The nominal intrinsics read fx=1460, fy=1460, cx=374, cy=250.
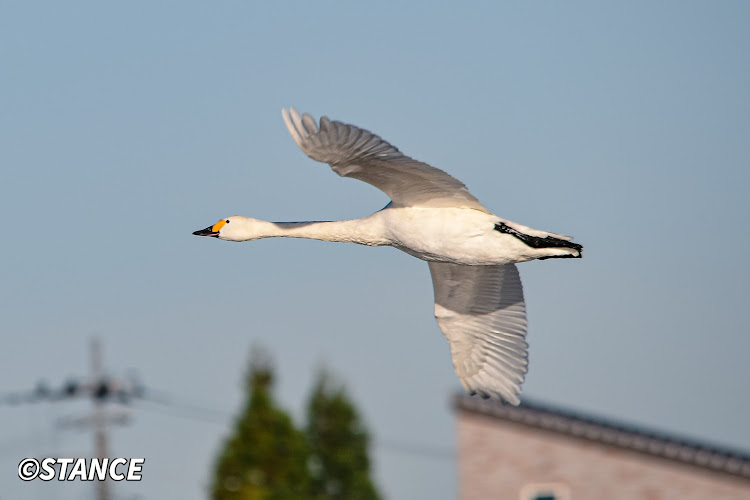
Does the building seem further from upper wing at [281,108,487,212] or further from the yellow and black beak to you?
upper wing at [281,108,487,212]

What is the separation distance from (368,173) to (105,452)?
1631 centimetres

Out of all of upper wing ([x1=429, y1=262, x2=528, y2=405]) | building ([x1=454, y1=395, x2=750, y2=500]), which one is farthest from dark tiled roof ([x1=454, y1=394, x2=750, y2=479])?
upper wing ([x1=429, y1=262, x2=528, y2=405])

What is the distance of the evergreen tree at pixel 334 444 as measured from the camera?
39.9 meters

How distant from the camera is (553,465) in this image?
2623 centimetres

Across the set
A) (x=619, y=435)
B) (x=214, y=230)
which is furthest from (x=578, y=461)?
(x=214, y=230)

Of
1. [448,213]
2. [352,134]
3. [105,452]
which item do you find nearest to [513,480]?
[105,452]

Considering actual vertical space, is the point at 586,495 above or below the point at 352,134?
below

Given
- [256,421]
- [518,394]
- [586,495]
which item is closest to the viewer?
[518,394]

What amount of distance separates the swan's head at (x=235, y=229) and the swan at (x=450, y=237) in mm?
11

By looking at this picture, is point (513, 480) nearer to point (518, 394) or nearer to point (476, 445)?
point (476, 445)

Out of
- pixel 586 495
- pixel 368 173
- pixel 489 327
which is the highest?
pixel 368 173

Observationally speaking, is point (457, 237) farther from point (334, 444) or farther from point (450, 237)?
point (334, 444)

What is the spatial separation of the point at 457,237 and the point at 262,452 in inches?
954

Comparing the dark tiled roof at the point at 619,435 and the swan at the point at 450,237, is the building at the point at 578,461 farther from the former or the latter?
the swan at the point at 450,237
